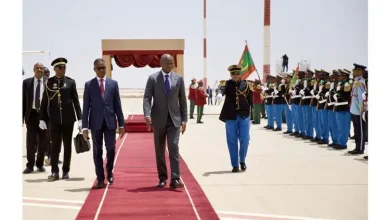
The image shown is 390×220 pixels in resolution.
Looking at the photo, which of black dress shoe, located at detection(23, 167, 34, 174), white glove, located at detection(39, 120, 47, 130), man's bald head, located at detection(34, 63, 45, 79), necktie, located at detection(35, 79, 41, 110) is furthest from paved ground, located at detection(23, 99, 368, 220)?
man's bald head, located at detection(34, 63, 45, 79)

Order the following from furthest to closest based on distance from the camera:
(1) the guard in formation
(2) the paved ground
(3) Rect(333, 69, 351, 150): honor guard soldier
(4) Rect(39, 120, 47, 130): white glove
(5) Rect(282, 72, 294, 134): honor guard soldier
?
(5) Rect(282, 72, 294, 134): honor guard soldier
(3) Rect(333, 69, 351, 150): honor guard soldier
(1) the guard in formation
(4) Rect(39, 120, 47, 130): white glove
(2) the paved ground

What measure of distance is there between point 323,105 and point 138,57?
30.1 feet

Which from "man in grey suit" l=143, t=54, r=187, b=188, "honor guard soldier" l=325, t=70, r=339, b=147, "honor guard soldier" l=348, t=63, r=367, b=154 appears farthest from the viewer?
"honor guard soldier" l=325, t=70, r=339, b=147

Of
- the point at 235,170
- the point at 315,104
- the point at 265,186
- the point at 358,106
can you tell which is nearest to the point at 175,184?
the point at 265,186

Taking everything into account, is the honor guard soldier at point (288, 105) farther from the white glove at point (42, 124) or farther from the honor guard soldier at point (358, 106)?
the white glove at point (42, 124)

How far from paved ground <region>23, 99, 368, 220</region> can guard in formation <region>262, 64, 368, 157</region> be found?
0.56 m

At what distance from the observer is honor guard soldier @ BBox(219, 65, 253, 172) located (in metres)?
9.59

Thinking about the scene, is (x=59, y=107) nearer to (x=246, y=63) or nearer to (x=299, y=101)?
(x=299, y=101)

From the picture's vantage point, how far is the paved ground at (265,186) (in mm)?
6574

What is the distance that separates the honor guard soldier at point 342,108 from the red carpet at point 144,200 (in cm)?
416

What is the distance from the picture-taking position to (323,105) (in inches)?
544

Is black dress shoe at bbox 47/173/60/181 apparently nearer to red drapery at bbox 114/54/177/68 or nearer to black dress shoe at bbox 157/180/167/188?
black dress shoe at bbox 157/180/167/188

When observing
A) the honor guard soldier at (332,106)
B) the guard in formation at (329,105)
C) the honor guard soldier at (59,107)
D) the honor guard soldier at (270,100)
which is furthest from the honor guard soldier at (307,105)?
the honor guard soldier at (59,107)

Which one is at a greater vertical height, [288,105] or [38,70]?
[38,70]
